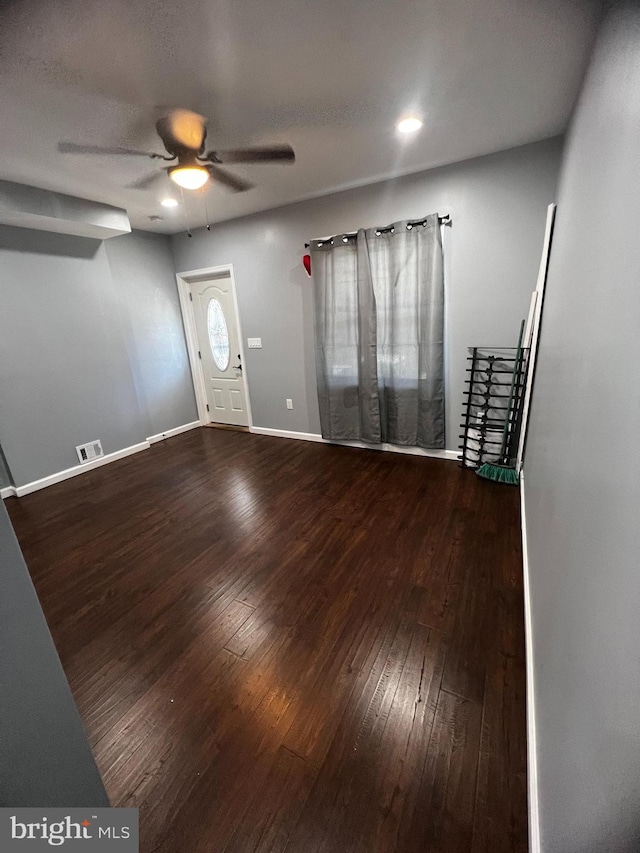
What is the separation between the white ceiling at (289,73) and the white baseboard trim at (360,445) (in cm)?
260

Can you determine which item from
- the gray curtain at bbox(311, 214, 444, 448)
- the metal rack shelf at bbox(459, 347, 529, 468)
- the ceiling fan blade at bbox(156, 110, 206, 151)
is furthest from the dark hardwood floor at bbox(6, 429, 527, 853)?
the ceiling fan blade at bbox(156, 110, 206, 151)

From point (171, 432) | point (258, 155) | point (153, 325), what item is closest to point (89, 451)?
point (171, 432)

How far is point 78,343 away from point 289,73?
10.8 feet

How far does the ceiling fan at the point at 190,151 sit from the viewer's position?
75.9 inches

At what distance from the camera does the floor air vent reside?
146 inches

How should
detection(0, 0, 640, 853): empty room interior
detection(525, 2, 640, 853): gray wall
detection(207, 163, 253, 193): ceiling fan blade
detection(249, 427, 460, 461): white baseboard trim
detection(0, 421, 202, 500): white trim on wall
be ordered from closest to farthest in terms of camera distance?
detection(525, 2, 640, 853): gray wall, detection(0, 0, 640, 853): empty room interior, detection(207, 163, 253, 193): ceiling fan blade, detection(0, 421, 202, 500): white trim on wall, detection(249, 427, 460, 461): white baseboard trim

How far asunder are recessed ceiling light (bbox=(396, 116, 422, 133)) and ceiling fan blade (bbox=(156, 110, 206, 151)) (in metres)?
1.24

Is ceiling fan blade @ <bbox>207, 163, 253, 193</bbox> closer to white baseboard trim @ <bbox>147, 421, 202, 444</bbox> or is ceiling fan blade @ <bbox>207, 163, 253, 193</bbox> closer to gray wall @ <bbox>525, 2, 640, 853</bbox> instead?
gray wall @ <bbox>525, 2, 640, 853</bbox>

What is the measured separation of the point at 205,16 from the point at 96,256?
315cm

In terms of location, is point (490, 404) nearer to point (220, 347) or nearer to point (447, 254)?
point (447, 254)

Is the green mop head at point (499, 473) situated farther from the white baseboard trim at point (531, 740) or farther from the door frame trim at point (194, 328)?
the door frame trim at point (194, 328)

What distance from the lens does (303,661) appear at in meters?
1.51

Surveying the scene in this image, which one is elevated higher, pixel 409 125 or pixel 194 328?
pixel 409 125

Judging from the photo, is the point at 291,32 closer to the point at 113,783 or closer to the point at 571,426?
the point at 571,426
